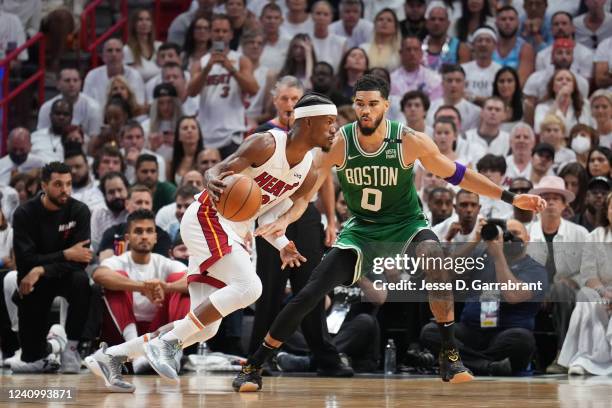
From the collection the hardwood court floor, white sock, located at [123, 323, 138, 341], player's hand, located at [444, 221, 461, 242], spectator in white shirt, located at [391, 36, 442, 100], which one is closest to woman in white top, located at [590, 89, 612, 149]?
spectator in white shirt, located at [391, 36, 442, 100]

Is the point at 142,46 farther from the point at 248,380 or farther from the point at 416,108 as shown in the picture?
the point at 248,380

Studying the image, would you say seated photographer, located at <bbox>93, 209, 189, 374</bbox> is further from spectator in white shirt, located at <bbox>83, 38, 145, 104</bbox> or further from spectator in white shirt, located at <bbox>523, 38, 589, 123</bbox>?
spectator in white shirt, located at <bbox>523, 38, 589, 123</bbox>

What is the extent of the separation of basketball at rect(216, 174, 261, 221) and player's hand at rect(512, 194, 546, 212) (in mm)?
1892

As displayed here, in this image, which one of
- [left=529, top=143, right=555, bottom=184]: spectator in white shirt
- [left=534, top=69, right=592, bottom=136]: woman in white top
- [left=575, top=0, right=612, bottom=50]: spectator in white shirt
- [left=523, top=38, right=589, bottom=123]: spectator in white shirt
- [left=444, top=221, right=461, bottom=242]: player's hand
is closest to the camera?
[left=444, top=221, right=461, bottom=242]: player's hand

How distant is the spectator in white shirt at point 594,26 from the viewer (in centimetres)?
1432

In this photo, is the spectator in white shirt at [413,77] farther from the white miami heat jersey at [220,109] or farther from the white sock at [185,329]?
the white sock at [185,329]

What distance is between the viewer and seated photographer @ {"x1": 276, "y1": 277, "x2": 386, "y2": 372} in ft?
33.9

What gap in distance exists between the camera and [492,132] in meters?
13.0

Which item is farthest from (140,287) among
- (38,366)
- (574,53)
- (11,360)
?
(574,53)

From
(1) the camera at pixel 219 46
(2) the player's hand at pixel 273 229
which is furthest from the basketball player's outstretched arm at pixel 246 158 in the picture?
(1) the camera at pixel 219 46

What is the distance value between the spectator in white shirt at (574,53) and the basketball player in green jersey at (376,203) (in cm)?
627

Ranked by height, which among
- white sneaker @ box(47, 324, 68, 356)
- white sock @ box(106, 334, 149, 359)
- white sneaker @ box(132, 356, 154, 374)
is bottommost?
white sneaker @ box(132, 356, 154, 374)

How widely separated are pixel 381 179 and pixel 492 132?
205 inches

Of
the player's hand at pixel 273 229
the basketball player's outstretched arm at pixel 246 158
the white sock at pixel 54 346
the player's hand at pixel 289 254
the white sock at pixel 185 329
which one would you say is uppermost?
the basketball player's outstretched arm at pixel 246 158
